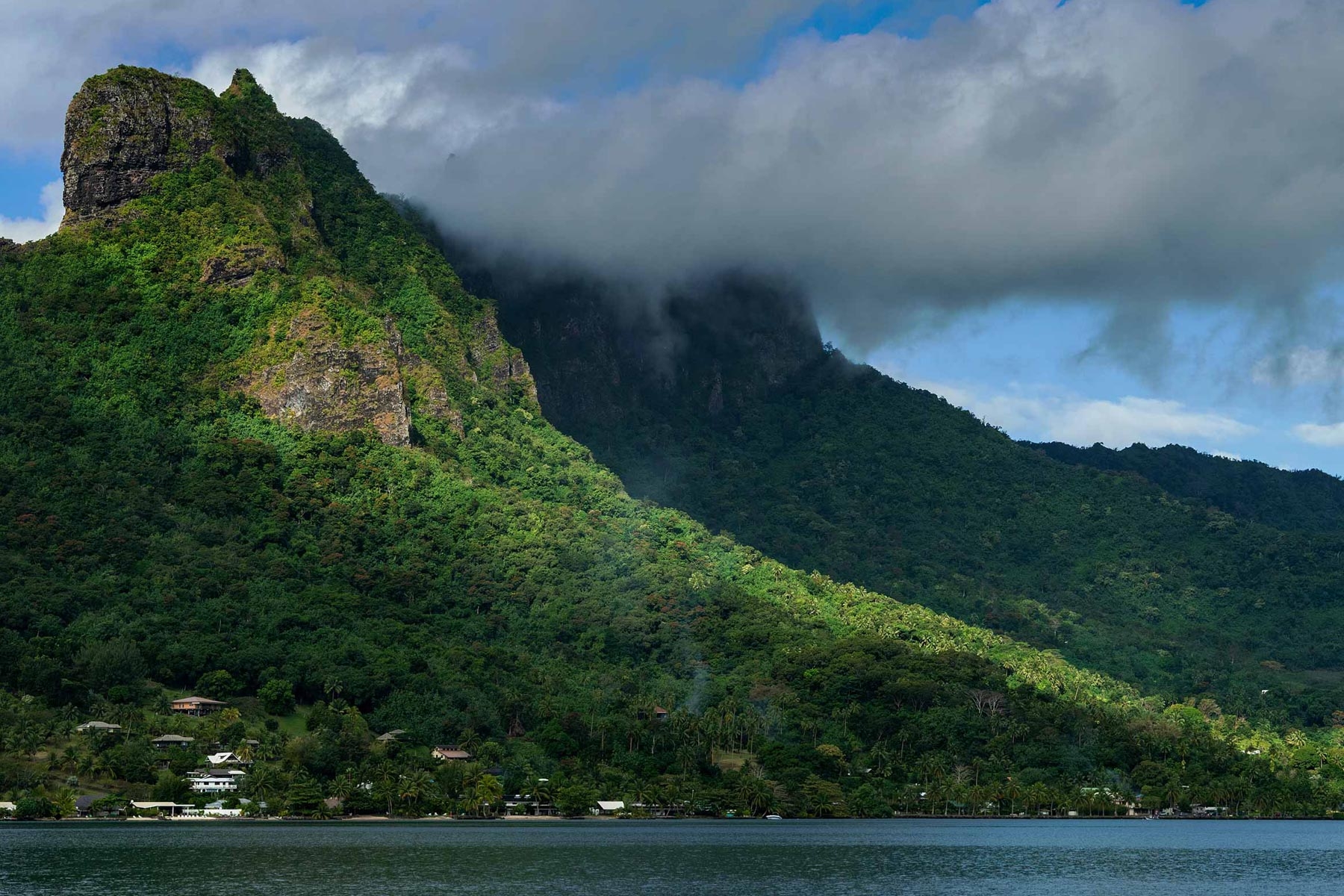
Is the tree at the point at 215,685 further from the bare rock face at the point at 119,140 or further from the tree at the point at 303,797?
the bare rock face at the point at 119,140

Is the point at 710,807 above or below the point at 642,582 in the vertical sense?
below

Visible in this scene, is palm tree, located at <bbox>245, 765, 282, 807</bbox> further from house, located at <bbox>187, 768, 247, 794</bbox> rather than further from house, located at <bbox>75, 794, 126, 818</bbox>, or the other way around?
house, located at <bbox>75, 794, 126, 818</bbox>

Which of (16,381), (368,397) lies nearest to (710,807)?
(368,397)

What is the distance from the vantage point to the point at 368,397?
170 m

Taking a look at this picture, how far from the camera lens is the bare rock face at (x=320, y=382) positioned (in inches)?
6565

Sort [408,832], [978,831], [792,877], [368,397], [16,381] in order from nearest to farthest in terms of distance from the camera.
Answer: [792,877] → [408,832] → [978,831] → [16,381] → [368,397]

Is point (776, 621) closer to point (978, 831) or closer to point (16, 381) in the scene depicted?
point (978, 831)

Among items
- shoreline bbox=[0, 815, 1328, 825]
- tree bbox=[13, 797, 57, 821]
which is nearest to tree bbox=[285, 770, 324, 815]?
shoreline bbox=[0, 815, 1328, 825]

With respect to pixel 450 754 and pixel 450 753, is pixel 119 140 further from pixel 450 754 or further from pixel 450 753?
pixel 450 754

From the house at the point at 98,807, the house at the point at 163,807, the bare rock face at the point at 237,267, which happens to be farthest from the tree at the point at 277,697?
the bare rock face at the point at 237,267

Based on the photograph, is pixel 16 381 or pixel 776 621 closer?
pixel 16 381

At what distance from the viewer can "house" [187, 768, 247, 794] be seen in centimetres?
11306

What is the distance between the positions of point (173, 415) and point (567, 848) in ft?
259

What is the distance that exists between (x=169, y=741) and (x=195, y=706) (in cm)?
798
